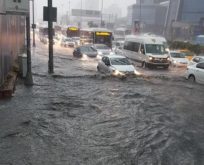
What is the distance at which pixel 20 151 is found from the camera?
7648mm

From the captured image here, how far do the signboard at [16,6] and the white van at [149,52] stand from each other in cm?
1400

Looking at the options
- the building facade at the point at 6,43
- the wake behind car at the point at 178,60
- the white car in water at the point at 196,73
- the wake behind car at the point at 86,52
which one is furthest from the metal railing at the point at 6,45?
the wake behind car at the point at 178,60

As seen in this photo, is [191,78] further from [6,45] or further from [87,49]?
[87,49]

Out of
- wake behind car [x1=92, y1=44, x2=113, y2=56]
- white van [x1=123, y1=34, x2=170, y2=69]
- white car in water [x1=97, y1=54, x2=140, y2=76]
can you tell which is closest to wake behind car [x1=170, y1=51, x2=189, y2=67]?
white van [x1=123, y1=34, x2=170, y2=69]

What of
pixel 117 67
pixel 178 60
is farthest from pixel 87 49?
pixel 117 67

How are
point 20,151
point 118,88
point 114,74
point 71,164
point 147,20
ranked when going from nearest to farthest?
point 71,164
point 20,151
point 118,88
point 114,74
point 147,20

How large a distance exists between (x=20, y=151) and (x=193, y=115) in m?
6.99

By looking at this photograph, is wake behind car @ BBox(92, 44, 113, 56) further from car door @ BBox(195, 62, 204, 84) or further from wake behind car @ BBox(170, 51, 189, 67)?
car door @ BBox(195, 62, 204, 84)

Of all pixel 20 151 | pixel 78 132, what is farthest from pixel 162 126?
pixel 20 151

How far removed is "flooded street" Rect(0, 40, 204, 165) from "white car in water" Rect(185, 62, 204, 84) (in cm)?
160

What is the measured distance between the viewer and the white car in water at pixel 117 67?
19.0 metres

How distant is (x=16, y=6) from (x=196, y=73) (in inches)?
435

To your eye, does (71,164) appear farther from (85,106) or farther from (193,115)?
(193,115)

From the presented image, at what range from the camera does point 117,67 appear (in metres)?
19.2
